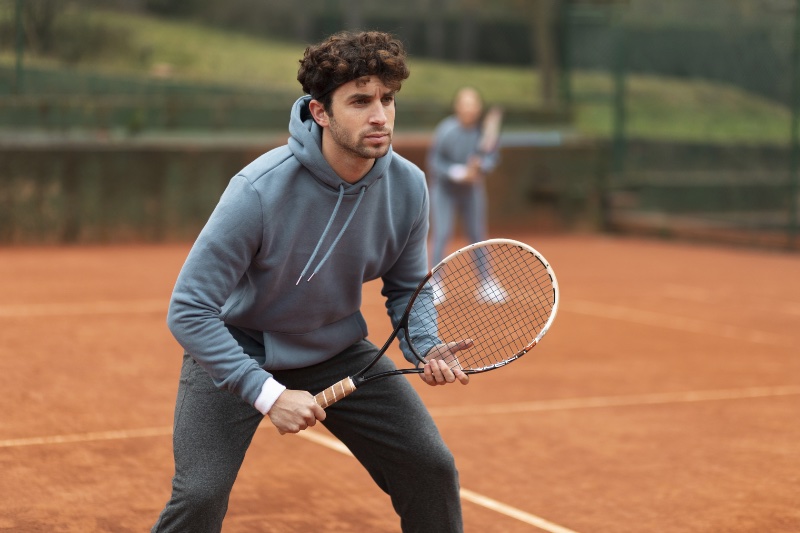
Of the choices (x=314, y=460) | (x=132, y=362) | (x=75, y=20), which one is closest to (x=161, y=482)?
(x=314, y=460)

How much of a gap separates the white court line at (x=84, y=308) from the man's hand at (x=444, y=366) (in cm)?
664

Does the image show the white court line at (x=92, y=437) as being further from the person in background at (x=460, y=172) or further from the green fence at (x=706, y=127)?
the green fence at (x=706, y=127)

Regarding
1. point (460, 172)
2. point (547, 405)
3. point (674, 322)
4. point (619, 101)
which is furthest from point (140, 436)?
point (619, 101)

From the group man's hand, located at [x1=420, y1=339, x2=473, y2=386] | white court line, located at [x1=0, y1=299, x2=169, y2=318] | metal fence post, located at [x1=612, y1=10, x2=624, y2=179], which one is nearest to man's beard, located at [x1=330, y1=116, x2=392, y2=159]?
man's hand, located at [x1=420, y1=339, x2=473, y2=386]

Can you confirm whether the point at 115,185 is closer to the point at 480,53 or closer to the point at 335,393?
the point at 480,53

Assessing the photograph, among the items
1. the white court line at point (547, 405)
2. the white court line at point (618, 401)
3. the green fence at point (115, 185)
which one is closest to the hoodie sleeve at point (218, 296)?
the white court line at point (547, 405)

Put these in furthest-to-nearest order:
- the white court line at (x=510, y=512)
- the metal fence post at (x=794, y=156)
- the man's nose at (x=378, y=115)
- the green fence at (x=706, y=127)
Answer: the green fence at (x=706, y=127)
the metal fence post at (x=794, y=156)
the white court line at (x=510, y=512)
the man's nose at (x=378, y=115)

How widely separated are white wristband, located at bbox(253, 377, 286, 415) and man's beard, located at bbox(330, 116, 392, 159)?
652mm

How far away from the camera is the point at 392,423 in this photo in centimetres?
362

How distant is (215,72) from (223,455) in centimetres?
1391

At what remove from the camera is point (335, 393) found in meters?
3.50

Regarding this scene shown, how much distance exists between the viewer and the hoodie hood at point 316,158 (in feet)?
11.6

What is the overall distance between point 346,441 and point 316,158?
839 millimetres

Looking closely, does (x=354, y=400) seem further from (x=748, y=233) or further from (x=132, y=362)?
(x=748, y=233)
